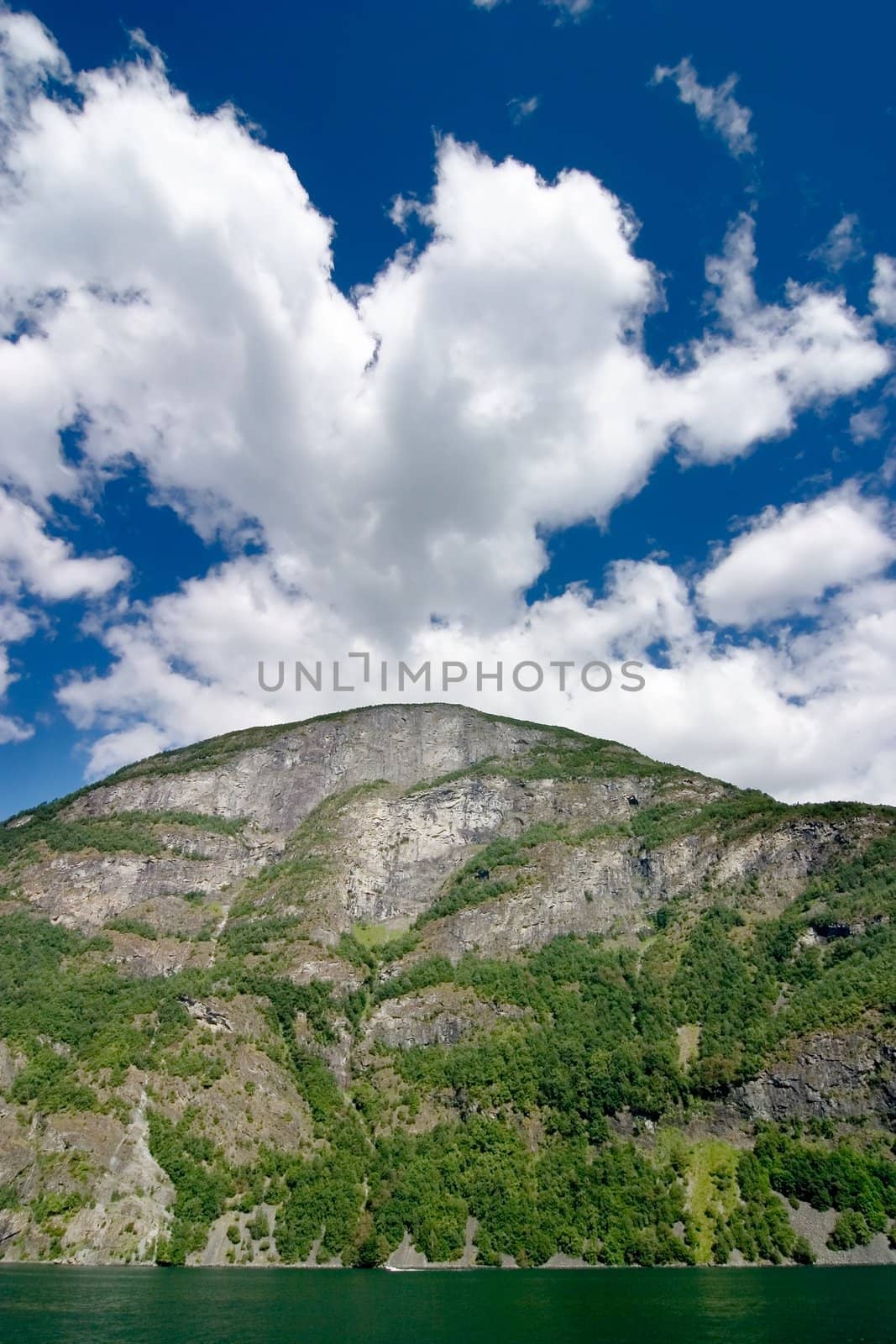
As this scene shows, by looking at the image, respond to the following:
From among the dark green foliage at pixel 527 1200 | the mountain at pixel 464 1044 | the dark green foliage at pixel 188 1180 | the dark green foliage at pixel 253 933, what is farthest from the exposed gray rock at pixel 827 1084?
the dark green foliage at pixel 253 933

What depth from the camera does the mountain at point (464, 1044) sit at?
10306cm

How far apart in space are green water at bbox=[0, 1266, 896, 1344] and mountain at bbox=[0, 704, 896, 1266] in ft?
45.7

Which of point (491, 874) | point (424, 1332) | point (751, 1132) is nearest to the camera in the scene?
point (424, 1332)

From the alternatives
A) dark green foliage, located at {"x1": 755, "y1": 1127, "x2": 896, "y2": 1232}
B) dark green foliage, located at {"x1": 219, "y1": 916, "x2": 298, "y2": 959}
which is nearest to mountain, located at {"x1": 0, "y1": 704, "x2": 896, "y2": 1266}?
dark green foliage, located at {"x1": 755, "y1": 1127, "x2": 896, "y2": 1232}

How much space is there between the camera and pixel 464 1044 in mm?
136875

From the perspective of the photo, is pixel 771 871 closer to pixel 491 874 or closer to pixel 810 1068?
pixel 810 1068

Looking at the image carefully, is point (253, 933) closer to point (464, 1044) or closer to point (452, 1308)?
point (464, 1044)

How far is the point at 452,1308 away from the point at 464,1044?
7565 centimetres

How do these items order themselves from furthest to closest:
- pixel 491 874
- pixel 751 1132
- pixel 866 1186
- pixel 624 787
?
pixel 624 787
pixel 491 874
pixel 751 1132
pixel 866 1186

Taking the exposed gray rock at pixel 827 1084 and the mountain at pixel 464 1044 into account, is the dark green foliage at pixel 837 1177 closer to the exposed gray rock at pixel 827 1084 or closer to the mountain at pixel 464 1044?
the mountain at pixel 464 1044

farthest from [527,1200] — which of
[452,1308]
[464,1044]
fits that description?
[452,1308]

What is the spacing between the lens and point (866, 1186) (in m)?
96.8

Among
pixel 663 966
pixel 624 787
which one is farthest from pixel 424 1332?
pixel 624 787

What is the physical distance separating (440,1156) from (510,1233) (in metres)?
15.9
